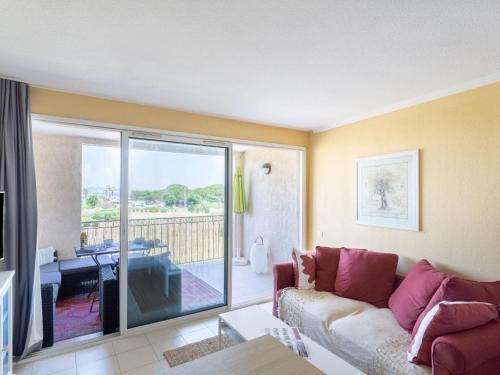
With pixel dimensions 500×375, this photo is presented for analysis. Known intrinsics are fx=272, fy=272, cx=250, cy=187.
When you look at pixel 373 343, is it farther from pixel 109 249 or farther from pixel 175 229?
pixel 109 249

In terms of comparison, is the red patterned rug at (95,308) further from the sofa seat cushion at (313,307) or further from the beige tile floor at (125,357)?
the sofa seat cushion at (313,307)

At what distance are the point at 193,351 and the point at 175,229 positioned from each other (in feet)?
4.29

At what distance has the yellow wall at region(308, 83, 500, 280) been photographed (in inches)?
90.7

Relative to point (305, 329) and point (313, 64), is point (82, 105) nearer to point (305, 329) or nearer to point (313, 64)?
point (313, 64)

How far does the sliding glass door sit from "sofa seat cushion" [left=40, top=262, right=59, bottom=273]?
65.4 inches

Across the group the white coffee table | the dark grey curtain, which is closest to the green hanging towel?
the white coffee table

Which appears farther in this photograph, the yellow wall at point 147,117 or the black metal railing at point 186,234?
the black metal railing at point 186,234

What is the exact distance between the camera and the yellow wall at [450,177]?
230 cm

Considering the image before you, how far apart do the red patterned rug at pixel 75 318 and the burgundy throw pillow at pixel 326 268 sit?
2.58 m

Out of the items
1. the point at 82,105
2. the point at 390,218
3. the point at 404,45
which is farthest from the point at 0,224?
the point at 390,218

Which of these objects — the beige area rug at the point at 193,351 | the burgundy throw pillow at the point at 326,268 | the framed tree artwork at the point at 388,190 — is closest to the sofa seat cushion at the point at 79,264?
the beige area rug at the point at 193,351

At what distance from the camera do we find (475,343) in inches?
63.6

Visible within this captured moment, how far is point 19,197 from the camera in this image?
243 cm

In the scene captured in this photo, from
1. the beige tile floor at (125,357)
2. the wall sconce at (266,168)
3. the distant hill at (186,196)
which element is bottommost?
the beige tile floor at (125,357)
